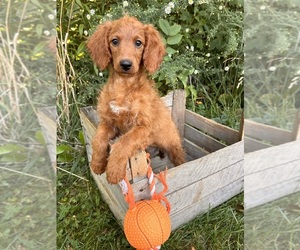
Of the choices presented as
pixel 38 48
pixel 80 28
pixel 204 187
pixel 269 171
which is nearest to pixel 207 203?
pixel 204 187

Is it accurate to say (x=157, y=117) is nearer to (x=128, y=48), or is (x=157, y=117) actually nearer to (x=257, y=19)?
(x=128, y=48)

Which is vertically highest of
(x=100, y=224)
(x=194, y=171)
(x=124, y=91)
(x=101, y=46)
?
(x=101, y=46)

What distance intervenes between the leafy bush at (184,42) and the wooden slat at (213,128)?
0.19 feet

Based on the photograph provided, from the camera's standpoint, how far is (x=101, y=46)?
953mm

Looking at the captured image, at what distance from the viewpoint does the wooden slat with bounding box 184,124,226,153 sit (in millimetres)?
1248

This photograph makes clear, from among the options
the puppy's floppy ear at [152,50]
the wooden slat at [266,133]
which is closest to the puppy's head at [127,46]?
the puppy's floppy ear at [152,50]

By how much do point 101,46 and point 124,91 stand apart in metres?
0.11

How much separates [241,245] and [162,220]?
0.31m

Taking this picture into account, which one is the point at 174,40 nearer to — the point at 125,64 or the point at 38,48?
the point at 125,64

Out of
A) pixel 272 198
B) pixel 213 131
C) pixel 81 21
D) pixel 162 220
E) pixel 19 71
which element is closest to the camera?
pixel 19 71

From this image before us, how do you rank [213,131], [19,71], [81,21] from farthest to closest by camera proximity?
[213,131] → [81,21] → [19,71]

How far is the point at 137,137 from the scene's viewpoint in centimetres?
94

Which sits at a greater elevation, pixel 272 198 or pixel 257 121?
pixel 257 121

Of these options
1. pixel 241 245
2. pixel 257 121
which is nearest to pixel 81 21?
pixel 257 121
